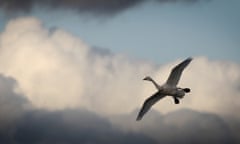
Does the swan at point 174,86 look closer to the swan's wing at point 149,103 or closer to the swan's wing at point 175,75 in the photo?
the swan's wing at point 175,75

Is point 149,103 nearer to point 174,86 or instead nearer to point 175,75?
point 174,86

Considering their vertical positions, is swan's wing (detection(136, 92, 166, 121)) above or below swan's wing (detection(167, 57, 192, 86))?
below

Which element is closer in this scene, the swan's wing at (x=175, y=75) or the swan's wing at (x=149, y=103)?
the swan's wing at (x=175, y=75)

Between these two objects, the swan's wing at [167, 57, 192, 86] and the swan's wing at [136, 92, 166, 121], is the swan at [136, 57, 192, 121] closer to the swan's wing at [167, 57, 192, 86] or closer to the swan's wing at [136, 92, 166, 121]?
the swan's wing at [167, 57, 192, 86]

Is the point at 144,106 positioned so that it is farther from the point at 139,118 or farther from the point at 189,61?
the point at 189,61

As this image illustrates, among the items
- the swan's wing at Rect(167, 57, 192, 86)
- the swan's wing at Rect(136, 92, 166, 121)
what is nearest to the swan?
the swan's wing at Rect(167, 57, 192, 86)

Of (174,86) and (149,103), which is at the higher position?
(149,103)

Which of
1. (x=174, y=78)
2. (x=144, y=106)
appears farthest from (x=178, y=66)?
(x=144, y=106)

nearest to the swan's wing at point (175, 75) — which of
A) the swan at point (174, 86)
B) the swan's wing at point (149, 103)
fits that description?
the swan at point (174, 86)

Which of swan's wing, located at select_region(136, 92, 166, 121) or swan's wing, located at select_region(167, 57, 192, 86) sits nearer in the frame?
swan's wing, located at select_region(167, 57, 192, 86)

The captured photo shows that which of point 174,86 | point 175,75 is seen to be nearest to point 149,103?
point 174,86

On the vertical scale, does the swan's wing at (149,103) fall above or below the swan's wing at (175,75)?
below

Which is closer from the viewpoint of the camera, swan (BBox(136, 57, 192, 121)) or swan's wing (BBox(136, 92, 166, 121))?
swan (BBox(136, 57, 192, 121))

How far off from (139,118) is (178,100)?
7214 millimetres
